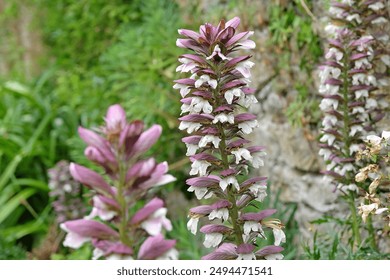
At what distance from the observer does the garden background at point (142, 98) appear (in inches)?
120

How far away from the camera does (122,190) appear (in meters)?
1.10

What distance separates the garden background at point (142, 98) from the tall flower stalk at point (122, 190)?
112 cm

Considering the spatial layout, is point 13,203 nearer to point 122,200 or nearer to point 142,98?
point 142,98

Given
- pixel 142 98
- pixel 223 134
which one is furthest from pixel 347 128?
pixel 142 98

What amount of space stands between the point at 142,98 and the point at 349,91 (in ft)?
7.27

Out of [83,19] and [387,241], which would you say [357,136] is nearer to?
[387,241]

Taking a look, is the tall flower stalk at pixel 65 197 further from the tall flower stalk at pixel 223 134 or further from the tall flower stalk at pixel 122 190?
the tall flower stalk at pixel 122 190

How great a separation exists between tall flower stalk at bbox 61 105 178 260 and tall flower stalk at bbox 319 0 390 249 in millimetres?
1188

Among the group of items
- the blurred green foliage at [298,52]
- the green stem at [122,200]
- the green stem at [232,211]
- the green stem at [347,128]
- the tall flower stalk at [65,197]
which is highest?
the blurred green foliage at [298,52]

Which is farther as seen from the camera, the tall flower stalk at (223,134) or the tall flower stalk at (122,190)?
the tall flower stalk at (223,134)

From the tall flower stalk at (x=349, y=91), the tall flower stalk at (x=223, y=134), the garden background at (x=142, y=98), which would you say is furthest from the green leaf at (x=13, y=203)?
the tall flower stalk at (x=223, y=134)

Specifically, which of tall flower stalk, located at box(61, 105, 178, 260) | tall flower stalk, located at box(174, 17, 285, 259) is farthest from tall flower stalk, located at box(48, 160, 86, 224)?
tall flower stalk, located at box(61, 105, 178, 260)

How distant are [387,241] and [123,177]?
5.64 ft

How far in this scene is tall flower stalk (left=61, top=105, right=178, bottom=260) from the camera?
42.7 inches
